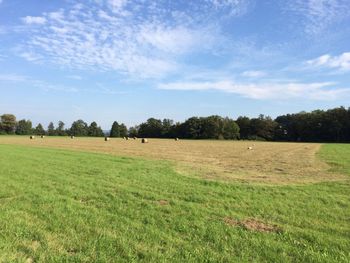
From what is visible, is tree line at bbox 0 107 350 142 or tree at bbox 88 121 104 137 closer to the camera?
tree line at bbox 0 107 350 142

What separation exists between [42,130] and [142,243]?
477 ft

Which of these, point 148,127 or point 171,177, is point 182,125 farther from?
point 171,177

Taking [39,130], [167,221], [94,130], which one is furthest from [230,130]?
[167,221]

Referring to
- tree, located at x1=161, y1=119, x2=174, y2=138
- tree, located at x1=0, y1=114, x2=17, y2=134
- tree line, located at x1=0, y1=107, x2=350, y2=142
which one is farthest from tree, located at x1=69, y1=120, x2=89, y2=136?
tree, located at x1=161, y1=119, x2=174, y2=138

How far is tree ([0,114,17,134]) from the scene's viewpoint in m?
136

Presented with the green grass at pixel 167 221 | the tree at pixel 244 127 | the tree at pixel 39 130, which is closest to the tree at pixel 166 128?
the tree at pixel 244 127

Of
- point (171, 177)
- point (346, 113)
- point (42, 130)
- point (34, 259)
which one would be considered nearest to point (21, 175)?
point (171, 177)

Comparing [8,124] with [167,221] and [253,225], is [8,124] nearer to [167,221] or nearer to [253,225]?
[167,221]

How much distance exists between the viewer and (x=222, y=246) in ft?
23.8

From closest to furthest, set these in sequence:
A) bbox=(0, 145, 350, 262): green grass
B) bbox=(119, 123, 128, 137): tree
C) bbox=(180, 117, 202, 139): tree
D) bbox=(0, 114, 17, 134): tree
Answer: bbox=(0, 145, 350, 262): green grass, bbox=(180, 117, 202, 139): tree, bbox=(0, 114, 17, 134): tree, bbox=(119, 123, 128, 137): tree

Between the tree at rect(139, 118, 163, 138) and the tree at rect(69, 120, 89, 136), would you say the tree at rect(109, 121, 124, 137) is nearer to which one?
the tree at rect(139, 118, 163, 138)

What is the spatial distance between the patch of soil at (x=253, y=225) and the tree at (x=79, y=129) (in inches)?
5376

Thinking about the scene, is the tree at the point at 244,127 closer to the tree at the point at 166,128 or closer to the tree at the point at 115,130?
the tree at the point at 166,128

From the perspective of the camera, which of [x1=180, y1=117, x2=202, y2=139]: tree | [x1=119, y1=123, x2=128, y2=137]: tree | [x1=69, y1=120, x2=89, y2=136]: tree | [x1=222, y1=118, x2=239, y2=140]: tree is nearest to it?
[x1=180, y1=117, x2=202, y2=139]: tree
